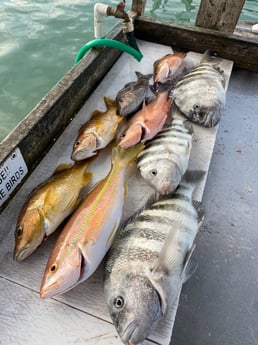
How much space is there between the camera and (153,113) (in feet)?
7.05

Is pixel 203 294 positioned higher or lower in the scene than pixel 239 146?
lower

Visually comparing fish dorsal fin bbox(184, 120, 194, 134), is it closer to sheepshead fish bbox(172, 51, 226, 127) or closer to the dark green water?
sheepshead fish bbox(172, 51, 226, 127)

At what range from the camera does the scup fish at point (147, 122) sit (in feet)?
6.38

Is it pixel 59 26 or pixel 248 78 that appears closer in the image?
pixel 248 78

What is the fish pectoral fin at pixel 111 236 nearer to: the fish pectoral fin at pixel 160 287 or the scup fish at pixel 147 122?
the fish pectoral fin at pixel 160 287

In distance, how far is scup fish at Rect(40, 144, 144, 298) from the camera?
1261 millimetres

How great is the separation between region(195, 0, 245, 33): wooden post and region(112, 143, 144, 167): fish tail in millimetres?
2107

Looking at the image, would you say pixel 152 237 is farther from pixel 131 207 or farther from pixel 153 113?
pixel 153 113

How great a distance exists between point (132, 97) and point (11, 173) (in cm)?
109

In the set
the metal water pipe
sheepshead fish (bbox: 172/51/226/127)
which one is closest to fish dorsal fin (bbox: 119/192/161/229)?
sheepshead fish (bbox: 172/51/226/127)

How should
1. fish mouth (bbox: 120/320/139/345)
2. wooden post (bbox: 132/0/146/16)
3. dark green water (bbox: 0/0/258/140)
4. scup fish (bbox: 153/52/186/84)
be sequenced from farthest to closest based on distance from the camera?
dark green water (bbox: 0/0/258/140) < wooden post (bbox: 132/0/146/16) < scup fish (bbox: 153/52/186/84) < fish mouth (bbox: 120/320/139/345)

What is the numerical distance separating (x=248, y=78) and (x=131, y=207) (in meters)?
2.37

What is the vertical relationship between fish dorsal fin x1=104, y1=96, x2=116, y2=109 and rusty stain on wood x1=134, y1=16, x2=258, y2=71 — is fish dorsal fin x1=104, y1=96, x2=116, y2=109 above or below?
below

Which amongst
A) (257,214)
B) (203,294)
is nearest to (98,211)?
(203,294)
